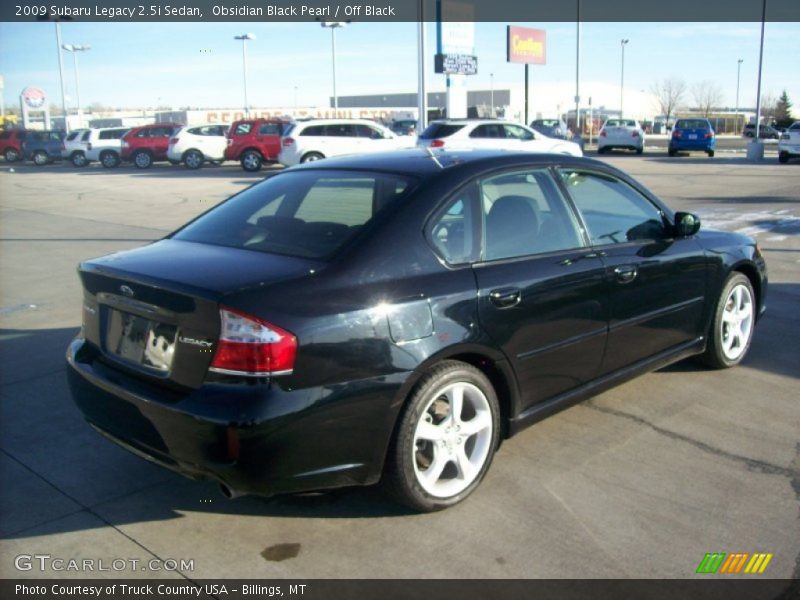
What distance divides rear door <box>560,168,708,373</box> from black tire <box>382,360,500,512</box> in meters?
1.02

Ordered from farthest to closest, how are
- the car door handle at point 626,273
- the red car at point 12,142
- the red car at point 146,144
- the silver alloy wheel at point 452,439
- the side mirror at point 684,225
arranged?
the red car at point 12,142, the red car at point 146,144, the side mirror at point 684,225, the car door handle at point 626,273, the silver alloy wheel at point 452,439

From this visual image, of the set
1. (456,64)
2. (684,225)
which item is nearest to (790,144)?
(456,64)

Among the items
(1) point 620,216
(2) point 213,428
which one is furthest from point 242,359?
(1) point 620,216

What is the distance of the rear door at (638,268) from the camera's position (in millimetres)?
4332

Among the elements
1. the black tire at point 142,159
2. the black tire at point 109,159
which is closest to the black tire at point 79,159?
→ the black tire at point 109,159

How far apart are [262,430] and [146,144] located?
108 feet

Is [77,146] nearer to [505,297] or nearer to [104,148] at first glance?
[104,148]

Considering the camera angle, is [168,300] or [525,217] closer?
[168,300]

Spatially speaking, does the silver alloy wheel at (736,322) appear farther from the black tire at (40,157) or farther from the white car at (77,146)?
the black tire at (40,157)

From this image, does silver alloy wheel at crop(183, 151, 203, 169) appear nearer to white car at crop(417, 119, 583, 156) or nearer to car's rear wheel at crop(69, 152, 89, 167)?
car's rear wheel at crop(69, 152, 89, 167)

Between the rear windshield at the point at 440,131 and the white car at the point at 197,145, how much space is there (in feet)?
41.2

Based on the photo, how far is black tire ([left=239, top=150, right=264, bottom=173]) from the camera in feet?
90.9

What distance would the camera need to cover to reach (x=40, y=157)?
39406 millimetres

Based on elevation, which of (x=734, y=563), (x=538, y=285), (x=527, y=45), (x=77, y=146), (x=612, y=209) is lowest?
(x=734, y=563)
